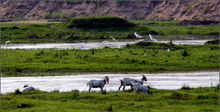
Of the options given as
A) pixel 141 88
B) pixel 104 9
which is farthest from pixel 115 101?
pixel 104 9

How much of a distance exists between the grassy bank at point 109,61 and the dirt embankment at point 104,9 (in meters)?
64.6

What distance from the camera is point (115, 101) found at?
1631 centimetres

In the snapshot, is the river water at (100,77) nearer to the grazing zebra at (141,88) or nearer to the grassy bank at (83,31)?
the grazing zebra at (141,88)

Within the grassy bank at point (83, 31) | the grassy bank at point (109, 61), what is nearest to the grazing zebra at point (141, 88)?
the grassy bank at point (109, 61)

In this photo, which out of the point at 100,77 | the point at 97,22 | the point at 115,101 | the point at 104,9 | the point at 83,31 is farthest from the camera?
the point at 104,9

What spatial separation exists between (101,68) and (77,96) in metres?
10.3

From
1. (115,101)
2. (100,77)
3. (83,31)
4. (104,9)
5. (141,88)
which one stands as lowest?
(115,101)

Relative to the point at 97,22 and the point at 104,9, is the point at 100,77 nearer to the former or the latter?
the point at 97,22

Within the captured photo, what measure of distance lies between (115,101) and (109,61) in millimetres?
13486

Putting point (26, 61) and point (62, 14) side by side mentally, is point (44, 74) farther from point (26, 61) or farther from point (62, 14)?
point (62, 14)

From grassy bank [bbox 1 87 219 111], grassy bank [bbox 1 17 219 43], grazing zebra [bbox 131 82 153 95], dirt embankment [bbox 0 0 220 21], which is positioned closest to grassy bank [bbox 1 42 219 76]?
grassy bank [bbox 1 87 219 111]

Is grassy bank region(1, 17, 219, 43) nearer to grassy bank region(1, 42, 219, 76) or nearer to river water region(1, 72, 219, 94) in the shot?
grassy bank region(1, 42, 219, 76)

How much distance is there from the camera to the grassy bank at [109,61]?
27391 millimetres

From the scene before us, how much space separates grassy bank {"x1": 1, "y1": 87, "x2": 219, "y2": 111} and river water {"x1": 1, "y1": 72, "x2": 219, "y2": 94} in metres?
2.67
